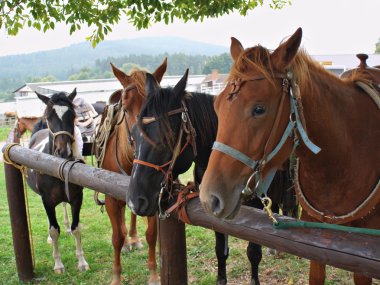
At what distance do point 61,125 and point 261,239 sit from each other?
310cm

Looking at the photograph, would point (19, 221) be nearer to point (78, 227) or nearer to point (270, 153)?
point (78, 227)

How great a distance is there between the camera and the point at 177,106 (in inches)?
114

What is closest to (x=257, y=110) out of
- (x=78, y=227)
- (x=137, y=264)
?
(x=137, y=264)

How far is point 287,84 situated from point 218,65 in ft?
253

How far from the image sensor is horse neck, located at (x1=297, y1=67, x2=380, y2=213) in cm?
194

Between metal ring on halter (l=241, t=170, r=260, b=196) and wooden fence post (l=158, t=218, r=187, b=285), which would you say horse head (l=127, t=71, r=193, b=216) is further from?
metal ring on halter (l=241, t=170, r=260, b=196)

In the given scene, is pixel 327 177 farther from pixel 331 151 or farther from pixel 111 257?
pixel 111 257

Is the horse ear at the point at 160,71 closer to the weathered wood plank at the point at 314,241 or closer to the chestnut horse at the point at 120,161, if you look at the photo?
the chestnut horse at the point at 120,161

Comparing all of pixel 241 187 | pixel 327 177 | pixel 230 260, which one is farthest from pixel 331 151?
pixel 230 260

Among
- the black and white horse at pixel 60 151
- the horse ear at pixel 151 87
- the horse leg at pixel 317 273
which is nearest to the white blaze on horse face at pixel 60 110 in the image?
the black and white horse at pixel 60 151

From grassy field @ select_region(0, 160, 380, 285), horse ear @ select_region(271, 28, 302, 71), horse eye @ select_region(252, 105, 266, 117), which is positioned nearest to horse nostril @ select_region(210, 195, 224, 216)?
horse eye @ select_region(252, 105, 266, 117)

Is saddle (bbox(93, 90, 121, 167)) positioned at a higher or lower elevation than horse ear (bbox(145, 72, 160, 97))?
lower

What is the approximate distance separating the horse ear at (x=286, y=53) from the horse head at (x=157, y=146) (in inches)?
43.6

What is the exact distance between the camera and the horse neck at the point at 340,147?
1942mm
